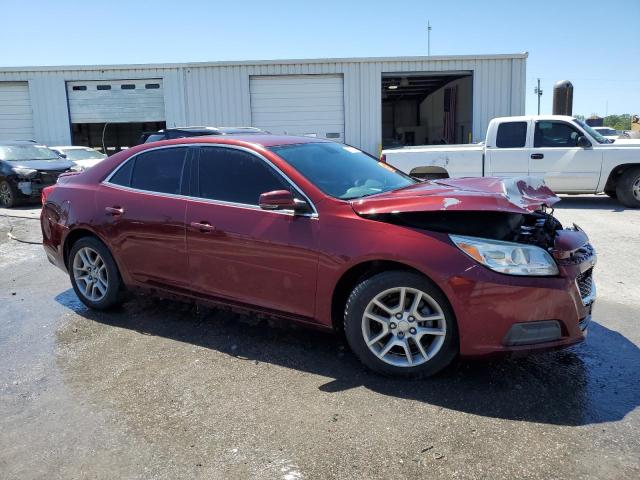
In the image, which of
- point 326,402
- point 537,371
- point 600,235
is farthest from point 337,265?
point 600,235

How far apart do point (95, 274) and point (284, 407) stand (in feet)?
8.79

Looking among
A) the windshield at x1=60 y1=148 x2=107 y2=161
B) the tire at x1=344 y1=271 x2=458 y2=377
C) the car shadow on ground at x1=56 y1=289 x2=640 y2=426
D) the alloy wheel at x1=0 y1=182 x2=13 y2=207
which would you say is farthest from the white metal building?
the tire at x1=344 y1=271 x2=458 y2=377

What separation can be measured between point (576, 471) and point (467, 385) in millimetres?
926

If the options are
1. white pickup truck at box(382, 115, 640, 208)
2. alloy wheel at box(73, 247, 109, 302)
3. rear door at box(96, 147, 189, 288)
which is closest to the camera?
rear door at box(96, 147, 189, 288)

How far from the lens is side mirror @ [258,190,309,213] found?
362 centimetres

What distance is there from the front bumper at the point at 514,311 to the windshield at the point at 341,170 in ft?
3.63

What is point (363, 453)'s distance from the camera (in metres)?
2.73

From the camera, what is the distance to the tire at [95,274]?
191 inches

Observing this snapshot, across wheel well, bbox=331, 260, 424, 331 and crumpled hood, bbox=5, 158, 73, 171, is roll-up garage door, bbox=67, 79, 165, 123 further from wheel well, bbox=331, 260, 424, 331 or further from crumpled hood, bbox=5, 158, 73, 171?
wheel well, bbox=331, 260, 424, 331

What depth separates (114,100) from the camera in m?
20.1

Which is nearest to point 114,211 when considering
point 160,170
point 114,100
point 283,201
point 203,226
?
point 160,170

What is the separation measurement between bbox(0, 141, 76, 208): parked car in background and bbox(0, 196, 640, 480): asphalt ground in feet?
28.5

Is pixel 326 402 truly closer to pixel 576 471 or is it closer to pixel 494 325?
pixel 494 325

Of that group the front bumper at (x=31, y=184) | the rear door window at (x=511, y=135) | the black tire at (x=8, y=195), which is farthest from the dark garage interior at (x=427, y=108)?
the black tire at (x=8, y=195)
